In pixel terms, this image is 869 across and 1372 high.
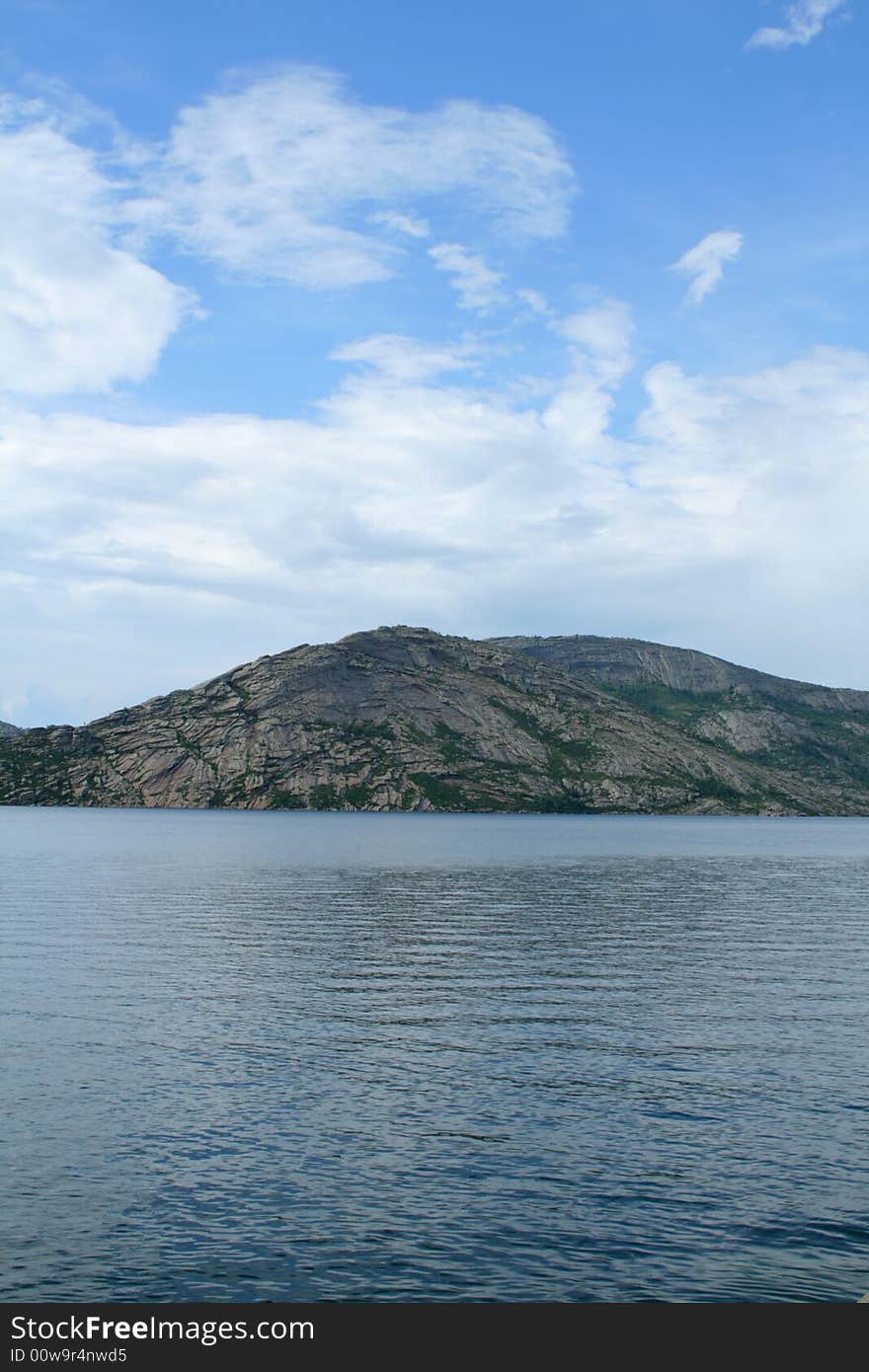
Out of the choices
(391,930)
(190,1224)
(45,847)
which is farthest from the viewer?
(45,847)

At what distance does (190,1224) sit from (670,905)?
84042mm

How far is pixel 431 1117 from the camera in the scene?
33.7 meters

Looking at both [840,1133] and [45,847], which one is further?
[45,847]

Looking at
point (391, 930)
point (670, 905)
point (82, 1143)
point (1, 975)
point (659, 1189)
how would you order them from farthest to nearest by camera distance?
point (670, 905) < point (391, 930) < point (1, 975) < point (82, 1143) < point (659, 1189)

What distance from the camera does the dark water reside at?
2388cm

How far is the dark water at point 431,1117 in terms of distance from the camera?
940 inches

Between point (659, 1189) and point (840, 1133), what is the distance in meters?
7.90

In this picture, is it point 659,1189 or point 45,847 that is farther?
point 45,847

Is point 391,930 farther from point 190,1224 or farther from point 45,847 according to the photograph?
point 45,847

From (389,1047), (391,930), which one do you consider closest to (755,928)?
(391,930)

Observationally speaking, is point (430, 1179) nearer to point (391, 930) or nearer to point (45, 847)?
point (391, 930)

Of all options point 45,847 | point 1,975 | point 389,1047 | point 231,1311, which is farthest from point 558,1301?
point 45,847

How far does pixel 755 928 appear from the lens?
85.7 metres

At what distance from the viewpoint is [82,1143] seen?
30.9 meters
